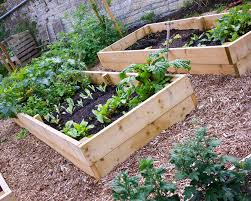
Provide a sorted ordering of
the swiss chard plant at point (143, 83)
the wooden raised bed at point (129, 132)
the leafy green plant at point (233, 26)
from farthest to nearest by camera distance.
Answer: the leafy green plant at point (233, 26), the swiss chard plant at point (143, 83), the wooden raised bed at point (129, 132)

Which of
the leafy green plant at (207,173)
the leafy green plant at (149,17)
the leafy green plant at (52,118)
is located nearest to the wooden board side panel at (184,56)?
the leafy green plant at (52,118)

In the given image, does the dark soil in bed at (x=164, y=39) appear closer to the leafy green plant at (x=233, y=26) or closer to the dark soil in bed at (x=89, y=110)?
the leafy green plant at (x=233, y=26)

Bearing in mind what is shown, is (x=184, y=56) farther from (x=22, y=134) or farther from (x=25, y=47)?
(x=25, y=47)

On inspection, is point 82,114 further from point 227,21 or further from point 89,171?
point 227,21

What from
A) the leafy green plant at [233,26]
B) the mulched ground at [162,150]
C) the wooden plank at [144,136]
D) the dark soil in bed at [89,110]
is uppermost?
the leafy green plant at [233,26]

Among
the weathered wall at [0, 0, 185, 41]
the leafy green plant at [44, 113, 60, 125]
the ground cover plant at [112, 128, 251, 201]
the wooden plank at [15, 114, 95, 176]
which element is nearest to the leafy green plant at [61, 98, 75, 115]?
the leafy green plant at [44, 113, 60, 125]

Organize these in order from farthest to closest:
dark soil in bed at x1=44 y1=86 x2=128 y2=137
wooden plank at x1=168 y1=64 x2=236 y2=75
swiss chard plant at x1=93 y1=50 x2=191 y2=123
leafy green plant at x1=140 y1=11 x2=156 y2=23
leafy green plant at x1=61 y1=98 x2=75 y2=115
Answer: leafy green plant at x1=140 y1=11 x2=156 y2=23
leafy green plant at x1=61 y1=98 x2=75 y2=115
dark soil in bed at x1=44 y1=86 x2=128 y2=137
wooden plank at x1=168 y1=64 x2=236 y2=75
swiss chard plant at x1=93 y1=50 x2=191 y2=123

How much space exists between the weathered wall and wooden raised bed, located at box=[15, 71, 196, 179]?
3.90 metres

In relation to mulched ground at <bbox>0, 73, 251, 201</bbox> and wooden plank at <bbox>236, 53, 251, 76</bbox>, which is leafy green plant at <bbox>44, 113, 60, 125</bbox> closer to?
mulched ground at <bbox>0, 73, 251, 201</bbox>

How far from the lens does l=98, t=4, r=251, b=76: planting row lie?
365 centimetres

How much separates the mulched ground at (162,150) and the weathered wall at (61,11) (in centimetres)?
344

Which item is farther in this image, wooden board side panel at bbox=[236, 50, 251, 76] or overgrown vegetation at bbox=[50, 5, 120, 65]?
overgrown vegetation at bbox=[50, 5, 120, 65]

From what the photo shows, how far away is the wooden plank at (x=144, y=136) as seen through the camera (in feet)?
10.3

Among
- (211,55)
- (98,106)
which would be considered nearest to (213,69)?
(211,55)
